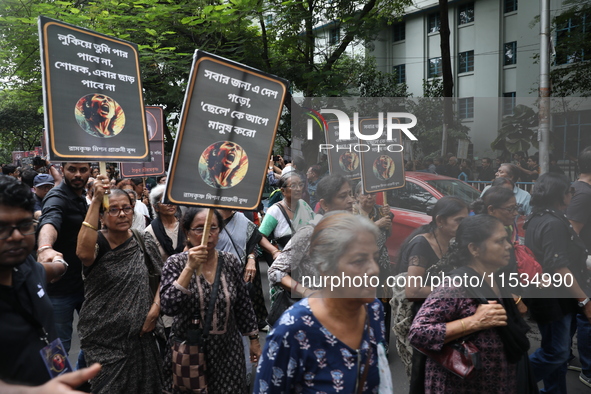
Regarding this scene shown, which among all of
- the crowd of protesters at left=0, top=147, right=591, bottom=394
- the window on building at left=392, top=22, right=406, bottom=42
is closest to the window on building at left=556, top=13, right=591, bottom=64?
the crowd of protesters at left=0, top=147, right=591, bottom=394

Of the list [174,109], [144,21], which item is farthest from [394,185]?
[174,109]

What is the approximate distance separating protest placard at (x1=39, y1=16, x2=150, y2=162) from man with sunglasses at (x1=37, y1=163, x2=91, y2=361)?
766 millimetres

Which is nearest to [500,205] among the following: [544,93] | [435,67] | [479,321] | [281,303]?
[479,321]

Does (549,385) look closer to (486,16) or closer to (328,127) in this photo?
(328,127)

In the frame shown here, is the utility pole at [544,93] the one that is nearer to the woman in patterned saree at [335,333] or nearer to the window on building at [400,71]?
the woman in patterned saree at [335,333]

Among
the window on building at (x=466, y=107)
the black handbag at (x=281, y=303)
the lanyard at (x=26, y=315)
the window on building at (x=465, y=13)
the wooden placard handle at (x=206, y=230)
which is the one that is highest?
the window on building at (x=465, y=13)

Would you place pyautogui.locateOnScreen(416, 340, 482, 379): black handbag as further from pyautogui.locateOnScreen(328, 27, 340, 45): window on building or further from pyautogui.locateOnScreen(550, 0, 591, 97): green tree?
pyautogui.locateOnScreen(328, 27, 340, 45): window on building

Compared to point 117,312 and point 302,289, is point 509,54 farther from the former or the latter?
point 117,312

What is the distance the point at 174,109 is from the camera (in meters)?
13.9

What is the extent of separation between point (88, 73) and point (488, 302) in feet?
9.05

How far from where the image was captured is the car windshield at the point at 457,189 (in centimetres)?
374

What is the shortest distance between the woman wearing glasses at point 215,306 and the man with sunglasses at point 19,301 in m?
0.98

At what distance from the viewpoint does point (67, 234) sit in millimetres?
4012

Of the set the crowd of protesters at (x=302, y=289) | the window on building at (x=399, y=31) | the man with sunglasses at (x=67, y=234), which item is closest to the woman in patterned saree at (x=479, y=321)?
the crowd of protesters at (x=302, y=289)
